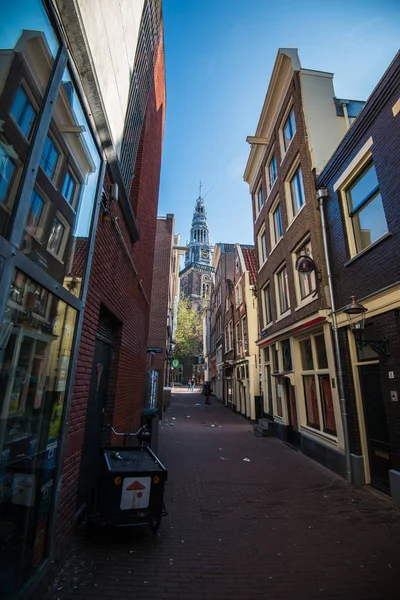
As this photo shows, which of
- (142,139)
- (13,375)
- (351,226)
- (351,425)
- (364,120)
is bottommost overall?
(351,425)

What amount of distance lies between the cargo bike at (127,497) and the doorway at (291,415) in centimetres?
739

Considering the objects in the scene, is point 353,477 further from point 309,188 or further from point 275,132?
point 275,132

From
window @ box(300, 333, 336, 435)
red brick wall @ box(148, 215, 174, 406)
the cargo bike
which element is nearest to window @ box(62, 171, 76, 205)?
the cargo bike

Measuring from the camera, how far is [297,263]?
8391 mm

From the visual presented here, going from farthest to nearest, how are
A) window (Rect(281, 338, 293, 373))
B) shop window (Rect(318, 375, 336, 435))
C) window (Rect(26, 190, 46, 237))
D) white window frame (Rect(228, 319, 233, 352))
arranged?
white window frame (Rect(228, 319, 233, 352)), window (Rect(281, 338, 293, 373)), shop window (Rect(318, 375, 336, 435)), window (Rect(26, 190, 46, 237))

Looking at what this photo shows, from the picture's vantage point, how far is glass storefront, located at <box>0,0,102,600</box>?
204 centimetres

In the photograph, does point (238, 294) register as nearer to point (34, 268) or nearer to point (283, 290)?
point (283, 290)

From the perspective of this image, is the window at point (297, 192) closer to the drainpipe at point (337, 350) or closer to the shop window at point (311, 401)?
the drainpipe at point (337, 350)

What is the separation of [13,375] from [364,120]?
8152 mm

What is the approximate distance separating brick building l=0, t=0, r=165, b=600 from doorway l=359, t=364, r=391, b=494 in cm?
562

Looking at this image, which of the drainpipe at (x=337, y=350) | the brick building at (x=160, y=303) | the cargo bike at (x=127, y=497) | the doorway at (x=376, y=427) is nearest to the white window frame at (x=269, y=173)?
the drainpipe at (x=337, y=350)

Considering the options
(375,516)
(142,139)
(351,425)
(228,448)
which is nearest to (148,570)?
(375,516)

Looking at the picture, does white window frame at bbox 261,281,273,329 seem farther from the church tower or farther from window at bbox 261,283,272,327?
the church tower

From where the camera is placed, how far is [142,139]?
754cm
